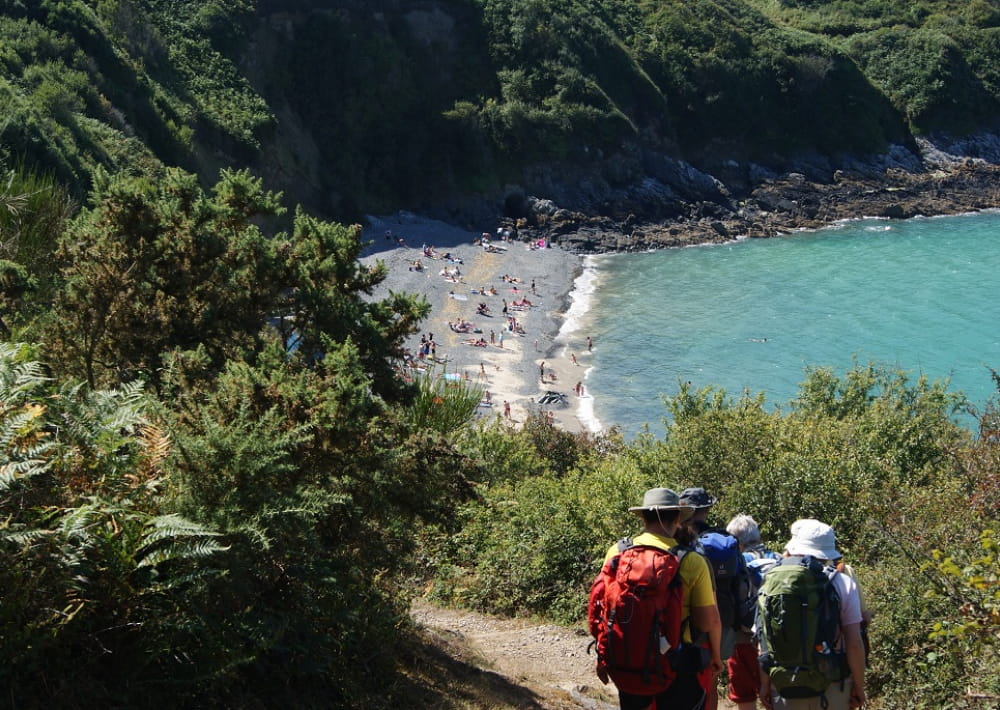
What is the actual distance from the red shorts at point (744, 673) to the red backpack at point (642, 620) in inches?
63.9

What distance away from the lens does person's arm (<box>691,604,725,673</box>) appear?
15.1ft

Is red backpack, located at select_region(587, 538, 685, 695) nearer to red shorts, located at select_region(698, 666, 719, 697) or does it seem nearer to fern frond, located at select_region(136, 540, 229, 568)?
red shorts, located at select_region(698, 666, 719, 697)

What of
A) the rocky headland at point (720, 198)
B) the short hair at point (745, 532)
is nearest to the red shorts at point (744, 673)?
the short hair at point (745, 532)

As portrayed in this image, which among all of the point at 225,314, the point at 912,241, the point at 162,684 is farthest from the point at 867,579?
the point at 912,241

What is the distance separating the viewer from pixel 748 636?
5.70m

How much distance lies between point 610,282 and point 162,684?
160ft

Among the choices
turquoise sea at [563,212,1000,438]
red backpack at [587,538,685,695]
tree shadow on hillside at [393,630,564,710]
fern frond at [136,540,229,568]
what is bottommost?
turquoise sea at [563,212,1000,438]

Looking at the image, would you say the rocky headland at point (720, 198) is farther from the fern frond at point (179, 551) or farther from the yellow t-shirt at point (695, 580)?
the fern frond at point (179, 551)

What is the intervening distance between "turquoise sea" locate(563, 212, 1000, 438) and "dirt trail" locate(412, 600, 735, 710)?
21.3m

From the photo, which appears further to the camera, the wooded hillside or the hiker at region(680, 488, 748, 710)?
the wooded hillside

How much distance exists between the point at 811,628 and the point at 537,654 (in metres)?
4.94

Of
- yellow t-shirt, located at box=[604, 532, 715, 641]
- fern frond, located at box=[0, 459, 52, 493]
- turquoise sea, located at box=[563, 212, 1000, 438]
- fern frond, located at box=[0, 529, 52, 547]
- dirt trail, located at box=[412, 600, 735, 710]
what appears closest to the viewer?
fern frond, located at box=[0, 529, 52, 547]

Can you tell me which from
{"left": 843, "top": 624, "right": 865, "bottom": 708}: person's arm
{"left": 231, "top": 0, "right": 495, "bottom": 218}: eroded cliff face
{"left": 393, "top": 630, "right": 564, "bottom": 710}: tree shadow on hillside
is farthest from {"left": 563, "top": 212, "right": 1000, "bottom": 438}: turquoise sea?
{"left": 843, "top": 624, "right": 865, "bottom": 708}: person's arm

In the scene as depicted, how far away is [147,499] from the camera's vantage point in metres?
Result: 4.83
